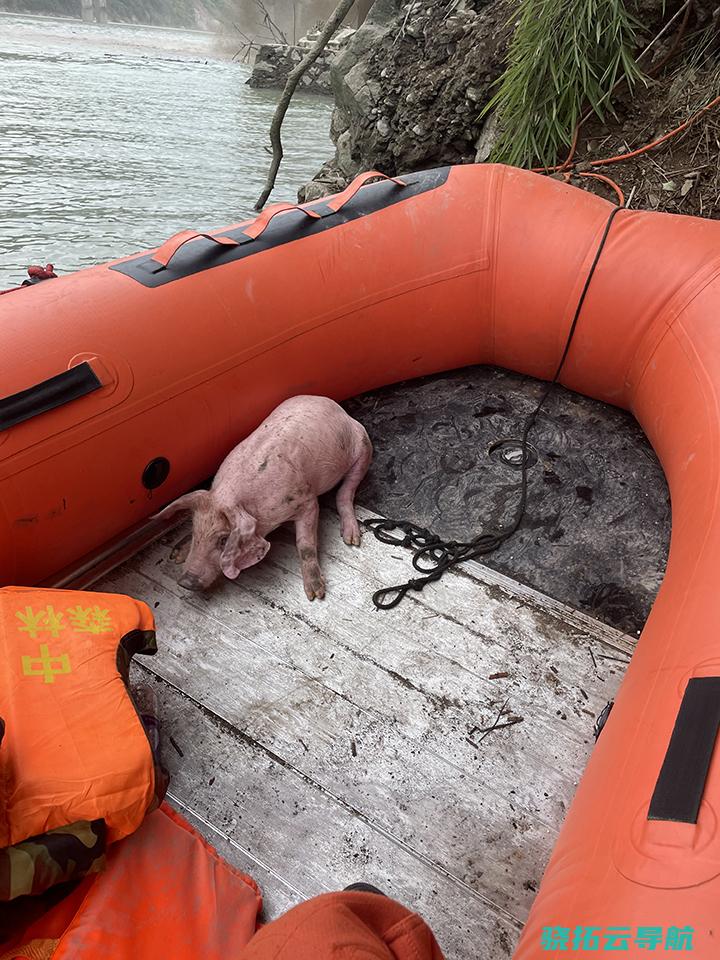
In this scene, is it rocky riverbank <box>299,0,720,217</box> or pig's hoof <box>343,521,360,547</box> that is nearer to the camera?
pig's hoof <box>343,521,360,547</box>

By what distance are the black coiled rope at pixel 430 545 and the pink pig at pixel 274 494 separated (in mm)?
132

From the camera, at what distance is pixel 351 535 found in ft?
7.59

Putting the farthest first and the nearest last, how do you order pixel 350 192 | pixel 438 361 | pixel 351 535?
pixel 438 361
pixel 350 192
pixel 351 535

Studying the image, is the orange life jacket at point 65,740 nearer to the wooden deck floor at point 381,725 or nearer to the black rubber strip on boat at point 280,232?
the wooden deck floor at point 381,725

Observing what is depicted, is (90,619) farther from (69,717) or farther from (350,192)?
(350,192)

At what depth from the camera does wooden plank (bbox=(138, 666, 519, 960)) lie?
1468 mm

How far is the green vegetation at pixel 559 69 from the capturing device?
11.3 feet

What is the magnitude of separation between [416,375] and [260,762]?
1.72m

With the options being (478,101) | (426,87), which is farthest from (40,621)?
(426,87)

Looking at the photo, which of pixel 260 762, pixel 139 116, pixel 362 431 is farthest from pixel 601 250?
pixel 139 116

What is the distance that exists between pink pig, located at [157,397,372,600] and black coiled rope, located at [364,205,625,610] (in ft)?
0.43

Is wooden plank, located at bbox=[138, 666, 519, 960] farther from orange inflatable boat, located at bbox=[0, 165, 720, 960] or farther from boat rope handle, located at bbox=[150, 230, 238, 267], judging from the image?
boat rope handle, located at bbox=[150, 230, 238, 267]

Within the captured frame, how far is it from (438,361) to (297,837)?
1.91 m

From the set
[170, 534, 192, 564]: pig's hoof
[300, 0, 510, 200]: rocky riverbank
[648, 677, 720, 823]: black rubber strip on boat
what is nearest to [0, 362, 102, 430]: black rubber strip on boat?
[170, 534, 192, 564]: pig's hoof
